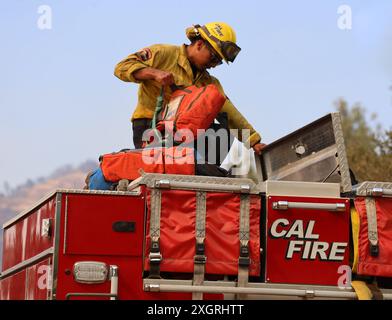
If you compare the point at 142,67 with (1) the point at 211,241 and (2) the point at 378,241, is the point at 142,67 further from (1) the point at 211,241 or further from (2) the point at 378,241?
(2) the point at 378,241

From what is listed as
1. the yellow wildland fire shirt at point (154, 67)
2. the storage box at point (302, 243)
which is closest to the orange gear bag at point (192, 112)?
the yellow wildland fire shirt at point (154, 67)

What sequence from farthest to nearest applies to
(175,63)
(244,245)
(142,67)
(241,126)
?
(241,126)
(175,63)
(142,67)
(244,245)

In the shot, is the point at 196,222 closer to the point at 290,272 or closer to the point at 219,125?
the point at 290,272

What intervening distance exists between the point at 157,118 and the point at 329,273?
2052 millimetres

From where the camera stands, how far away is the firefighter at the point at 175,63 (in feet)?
33.2

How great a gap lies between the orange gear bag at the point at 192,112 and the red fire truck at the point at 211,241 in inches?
26.6

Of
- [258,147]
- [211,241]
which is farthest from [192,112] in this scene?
[258,147]

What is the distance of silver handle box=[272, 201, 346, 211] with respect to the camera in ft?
28.7

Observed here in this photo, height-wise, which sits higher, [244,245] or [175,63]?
[175,63]

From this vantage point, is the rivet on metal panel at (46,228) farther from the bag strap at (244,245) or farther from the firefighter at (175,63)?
the firefighter at (175,63)

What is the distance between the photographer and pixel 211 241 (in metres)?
8.66

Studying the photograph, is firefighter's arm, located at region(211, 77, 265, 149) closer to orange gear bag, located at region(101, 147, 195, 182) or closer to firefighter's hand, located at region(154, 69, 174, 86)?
firefighter's hand, located at region(154, 69, 174, 86)

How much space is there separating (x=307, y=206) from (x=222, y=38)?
209cm

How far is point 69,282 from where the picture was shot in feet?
27.5
